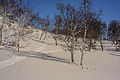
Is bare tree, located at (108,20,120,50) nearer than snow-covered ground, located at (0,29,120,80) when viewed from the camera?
No

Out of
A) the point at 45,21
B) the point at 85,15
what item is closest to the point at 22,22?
the point at 85,15

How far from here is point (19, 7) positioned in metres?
14.5

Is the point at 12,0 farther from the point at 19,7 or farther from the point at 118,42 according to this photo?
the point at 118,42

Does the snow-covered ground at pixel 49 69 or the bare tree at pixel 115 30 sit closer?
the snow-covered ground at pixel 49 69

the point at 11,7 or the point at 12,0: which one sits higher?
the point at 12,0

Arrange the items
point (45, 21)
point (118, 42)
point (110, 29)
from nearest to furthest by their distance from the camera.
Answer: point (118, 42) → point (110, 29) → point (45, 21)

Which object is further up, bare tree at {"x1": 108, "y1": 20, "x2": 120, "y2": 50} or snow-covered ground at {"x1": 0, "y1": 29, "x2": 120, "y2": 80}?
bare tree at {"x1": 108, "y1": 20, "x2": 120, "y2": 50}

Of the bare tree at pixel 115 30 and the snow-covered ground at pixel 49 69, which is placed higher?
the bare tree at pixel 115 30

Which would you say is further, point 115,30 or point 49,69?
point 115,30

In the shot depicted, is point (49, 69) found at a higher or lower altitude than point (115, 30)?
lower

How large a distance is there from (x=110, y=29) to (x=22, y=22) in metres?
26.2

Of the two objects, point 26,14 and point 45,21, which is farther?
point 45,21

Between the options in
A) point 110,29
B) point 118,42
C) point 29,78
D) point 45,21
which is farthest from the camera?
point 45,21

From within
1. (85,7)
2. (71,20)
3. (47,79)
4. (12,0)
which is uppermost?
(12,0)
